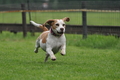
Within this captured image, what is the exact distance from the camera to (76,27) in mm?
16984

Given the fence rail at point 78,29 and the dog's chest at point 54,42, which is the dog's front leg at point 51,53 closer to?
the dog's chest at point 54,42

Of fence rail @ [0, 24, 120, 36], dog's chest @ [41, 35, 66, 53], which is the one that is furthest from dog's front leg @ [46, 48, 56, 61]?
fence rail @ [0, 24, 120, 36]

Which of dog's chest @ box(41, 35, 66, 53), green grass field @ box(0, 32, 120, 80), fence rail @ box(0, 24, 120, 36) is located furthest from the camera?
fence rail @ box(0, 24, 120, 36)

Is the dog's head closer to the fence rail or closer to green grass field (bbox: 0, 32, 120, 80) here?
green grass field (bbox: 0, 32, 120, 80)

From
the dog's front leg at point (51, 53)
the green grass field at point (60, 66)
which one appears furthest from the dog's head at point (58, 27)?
the green grass field at point (60, 66)

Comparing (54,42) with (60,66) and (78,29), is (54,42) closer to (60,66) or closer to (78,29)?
(60,66)

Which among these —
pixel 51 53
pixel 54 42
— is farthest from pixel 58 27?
pixel 51 53

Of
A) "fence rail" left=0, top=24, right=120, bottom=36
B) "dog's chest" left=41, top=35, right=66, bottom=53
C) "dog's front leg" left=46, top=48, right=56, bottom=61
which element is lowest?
"fence rail" left=0, top=24, right=120, bottom=36

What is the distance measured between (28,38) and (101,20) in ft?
11.5

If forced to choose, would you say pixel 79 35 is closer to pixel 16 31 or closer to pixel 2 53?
pixel 16 31

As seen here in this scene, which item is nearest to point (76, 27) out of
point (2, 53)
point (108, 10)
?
point (108, 10)

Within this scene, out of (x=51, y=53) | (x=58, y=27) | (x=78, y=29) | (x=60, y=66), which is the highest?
(x=58, y=27)

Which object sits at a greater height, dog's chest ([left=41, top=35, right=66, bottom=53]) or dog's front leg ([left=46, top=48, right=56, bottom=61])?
dog's chest ([left=41, top=35, right=66, bottom=53])

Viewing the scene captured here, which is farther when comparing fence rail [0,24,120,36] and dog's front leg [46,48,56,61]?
fence rail [0,24,120,36]
